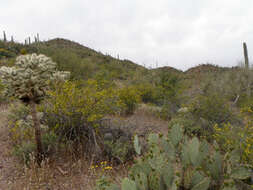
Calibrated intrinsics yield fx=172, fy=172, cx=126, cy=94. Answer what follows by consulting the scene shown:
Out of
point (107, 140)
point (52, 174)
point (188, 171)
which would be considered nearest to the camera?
point (188, 171)

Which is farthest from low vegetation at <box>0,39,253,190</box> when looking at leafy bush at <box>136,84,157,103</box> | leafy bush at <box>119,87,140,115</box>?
leafy bush at <box>136,84,157,103</box>

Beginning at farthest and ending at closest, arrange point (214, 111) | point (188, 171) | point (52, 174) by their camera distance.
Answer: point (214, 111)
point (52, 174)
point (188, 171)

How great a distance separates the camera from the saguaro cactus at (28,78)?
2.81 m

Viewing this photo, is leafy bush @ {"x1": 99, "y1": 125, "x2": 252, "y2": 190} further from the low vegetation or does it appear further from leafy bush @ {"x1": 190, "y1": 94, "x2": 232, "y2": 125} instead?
leafy bush @ {"x1": 190, "y1": 94, "x2": 232, "y2": 125}

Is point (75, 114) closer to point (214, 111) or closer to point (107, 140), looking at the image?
point (107, 140)

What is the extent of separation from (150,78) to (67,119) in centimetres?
804

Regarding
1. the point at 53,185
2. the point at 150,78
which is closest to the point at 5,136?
the point at 53,185

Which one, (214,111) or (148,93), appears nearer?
(214,111)

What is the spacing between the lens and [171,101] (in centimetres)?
802

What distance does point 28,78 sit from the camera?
2865 mm

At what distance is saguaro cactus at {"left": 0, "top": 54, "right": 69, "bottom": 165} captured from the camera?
2.81 meters

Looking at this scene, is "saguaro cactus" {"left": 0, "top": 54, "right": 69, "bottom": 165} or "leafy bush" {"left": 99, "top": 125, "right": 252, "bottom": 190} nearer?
"leafy bush" {"left": 99, "top": 125, "right": 252, "bottom": 190}

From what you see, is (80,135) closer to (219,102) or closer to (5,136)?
(5,136)

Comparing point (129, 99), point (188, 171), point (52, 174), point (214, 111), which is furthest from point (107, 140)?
point (214, 111)
